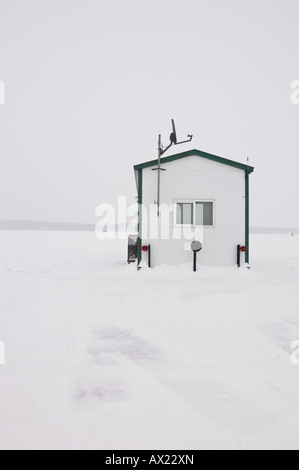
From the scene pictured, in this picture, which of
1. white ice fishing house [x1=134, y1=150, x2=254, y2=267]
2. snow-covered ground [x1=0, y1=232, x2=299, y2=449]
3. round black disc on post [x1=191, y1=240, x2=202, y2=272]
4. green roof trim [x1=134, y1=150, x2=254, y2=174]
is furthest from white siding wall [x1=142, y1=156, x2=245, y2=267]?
snow-covered ground [x1=0, y1=232, x2=299, y2=449]

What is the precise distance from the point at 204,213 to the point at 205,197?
62cm

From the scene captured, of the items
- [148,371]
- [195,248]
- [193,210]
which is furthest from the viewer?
[193,210]

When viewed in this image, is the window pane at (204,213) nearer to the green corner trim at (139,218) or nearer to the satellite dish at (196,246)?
the satellite dish at (196,246)

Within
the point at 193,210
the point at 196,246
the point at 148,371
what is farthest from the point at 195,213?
the point at 148,371

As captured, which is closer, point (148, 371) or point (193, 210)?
point (148, 371)

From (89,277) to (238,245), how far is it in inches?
229

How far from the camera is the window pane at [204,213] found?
1235 cm

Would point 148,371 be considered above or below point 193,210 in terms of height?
below

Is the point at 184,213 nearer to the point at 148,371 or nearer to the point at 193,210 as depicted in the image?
the point at 193,210

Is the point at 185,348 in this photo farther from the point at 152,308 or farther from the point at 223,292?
the point at 223,292

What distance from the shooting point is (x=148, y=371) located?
3961 mm

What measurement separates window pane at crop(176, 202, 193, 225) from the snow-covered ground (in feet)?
15.2

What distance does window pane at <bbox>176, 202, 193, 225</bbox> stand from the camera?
1233 centimetres

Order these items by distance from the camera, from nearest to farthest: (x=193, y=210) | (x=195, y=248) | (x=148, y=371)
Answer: (x=148, y=371) → (x=195, y=248) → (x=193, y=210)
